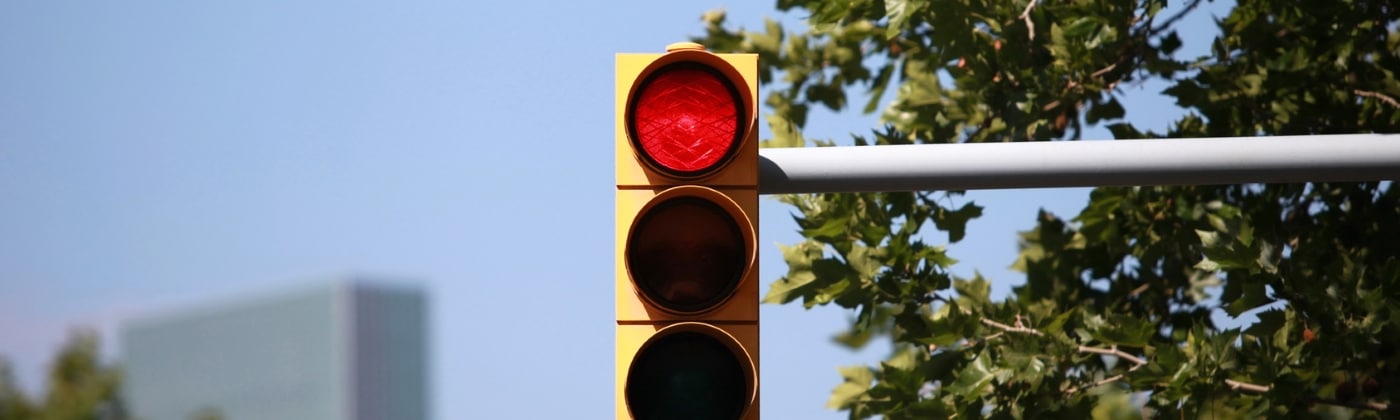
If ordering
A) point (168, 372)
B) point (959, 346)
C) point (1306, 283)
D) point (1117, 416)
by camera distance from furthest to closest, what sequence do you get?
point (168, 372) < point (1117, 416) < point (959, 346) < point (1306, 283)

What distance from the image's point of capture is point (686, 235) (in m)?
3.49

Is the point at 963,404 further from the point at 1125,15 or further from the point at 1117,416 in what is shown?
the point at 1117,416

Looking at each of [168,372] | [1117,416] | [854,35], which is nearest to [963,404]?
[854,35]

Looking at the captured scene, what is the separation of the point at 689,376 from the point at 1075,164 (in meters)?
1.10

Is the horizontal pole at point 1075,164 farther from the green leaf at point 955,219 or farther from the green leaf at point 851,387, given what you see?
the green leaf at point 851,387

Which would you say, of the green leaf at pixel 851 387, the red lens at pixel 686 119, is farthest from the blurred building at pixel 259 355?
the red lens at pixel 686 119

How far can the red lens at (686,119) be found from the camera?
3518mm

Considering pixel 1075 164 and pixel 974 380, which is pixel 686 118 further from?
pixel 974 380

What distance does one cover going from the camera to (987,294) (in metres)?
7.14

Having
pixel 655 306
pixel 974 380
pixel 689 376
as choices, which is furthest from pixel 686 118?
pixel 974 380

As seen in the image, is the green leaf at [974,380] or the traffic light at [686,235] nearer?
the traffic light at [686,235]

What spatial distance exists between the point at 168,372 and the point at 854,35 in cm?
17871

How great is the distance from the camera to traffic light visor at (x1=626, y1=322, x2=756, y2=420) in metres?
3.42

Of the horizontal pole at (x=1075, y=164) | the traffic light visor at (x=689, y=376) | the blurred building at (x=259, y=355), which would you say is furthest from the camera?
the blurred building at (x=259, y=355)
